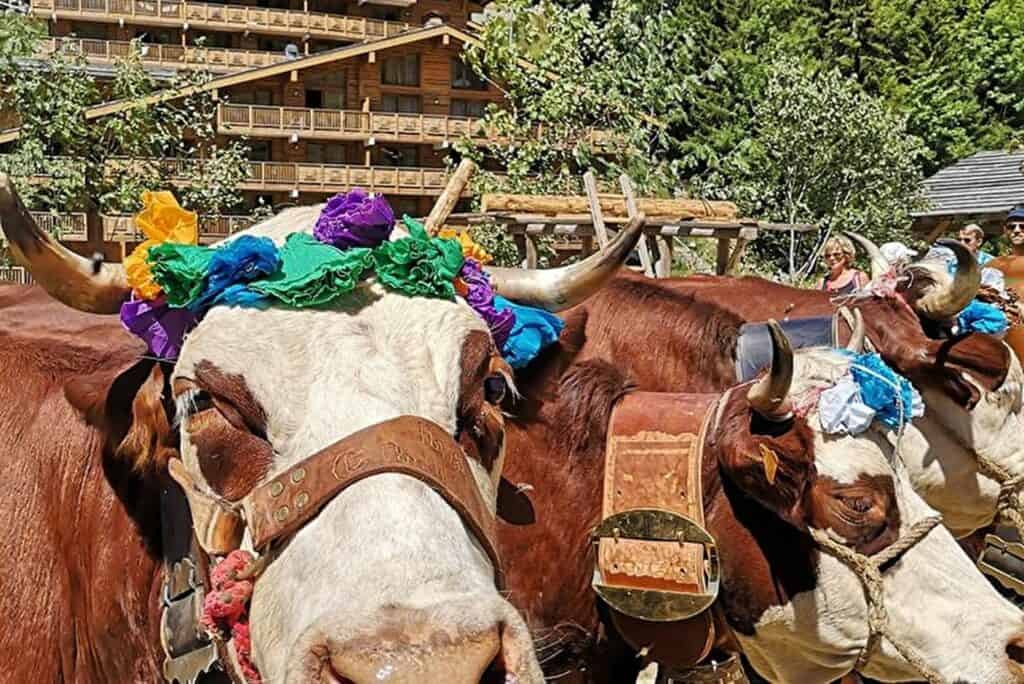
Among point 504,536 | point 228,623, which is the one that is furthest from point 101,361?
point 504,536

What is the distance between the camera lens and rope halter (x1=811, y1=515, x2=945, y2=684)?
3.57 m

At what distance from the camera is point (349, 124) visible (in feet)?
140

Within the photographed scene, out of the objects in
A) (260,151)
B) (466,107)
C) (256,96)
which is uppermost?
(256,96)

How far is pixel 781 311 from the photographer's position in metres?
5.79

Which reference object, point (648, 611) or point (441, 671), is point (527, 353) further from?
point (441, 671)

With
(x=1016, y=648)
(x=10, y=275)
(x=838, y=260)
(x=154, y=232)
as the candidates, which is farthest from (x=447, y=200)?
(x=10, y=275)

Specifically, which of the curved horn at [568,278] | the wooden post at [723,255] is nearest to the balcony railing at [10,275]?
the curved horn at [568,278]

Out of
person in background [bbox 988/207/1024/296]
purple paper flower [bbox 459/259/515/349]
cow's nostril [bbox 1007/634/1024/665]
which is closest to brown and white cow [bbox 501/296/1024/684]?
cow's nostril [bbox 1007/634/1024/665]

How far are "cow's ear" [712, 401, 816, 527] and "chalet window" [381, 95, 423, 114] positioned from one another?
42.4 m

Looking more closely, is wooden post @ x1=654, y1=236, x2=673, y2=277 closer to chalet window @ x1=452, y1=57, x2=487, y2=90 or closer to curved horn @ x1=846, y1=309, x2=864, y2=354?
curved horn @ x1=846, y1=309, x2=864, y2=354

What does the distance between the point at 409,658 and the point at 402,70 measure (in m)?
44.5

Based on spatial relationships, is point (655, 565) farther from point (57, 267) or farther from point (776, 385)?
point (57, 267)

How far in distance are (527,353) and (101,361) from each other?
1225mm

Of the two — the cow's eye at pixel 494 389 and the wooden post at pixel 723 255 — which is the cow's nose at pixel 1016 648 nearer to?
the cow's eye at pixel 494 389
